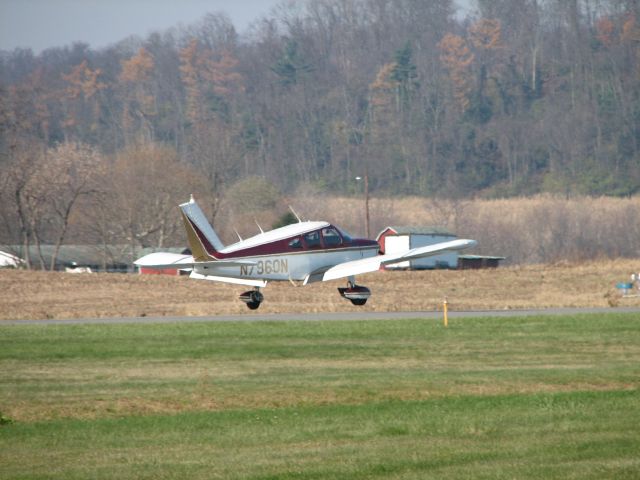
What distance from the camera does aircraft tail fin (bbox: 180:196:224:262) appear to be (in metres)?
32.9

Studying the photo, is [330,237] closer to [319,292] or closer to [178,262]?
[178,262]

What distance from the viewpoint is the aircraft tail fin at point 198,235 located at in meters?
32.9

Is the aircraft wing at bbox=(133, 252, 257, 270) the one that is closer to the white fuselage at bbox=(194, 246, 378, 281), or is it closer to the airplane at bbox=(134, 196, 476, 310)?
the airplane at bbox=(134, 196, 476, 310)

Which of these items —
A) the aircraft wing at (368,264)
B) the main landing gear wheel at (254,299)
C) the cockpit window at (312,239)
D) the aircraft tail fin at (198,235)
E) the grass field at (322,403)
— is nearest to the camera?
the grass field at (322,403)

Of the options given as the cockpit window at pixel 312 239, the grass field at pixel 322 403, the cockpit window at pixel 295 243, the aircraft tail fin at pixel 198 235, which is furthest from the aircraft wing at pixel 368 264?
the grass field at pixel 322 403

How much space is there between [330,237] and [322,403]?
18748 mm

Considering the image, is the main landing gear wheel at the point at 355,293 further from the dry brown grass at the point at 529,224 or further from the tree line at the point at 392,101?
the tree line at the point at 392,101

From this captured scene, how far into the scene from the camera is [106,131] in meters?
168

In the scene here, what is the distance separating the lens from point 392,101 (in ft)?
507

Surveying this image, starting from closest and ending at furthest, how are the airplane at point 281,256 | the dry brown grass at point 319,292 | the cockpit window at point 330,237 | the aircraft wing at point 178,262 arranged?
the aircraft wing at point 178,262 → the airplane at point 281,256 → the cockpit window at point 330,237 → the dry brown grass at point 319,292

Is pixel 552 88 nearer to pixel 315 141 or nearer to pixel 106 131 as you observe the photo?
pixel 315 141

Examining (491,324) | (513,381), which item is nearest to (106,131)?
(491,324)

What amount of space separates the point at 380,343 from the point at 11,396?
964cm

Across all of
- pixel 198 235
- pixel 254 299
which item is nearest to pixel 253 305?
pixel 254 299
